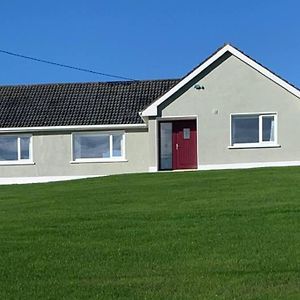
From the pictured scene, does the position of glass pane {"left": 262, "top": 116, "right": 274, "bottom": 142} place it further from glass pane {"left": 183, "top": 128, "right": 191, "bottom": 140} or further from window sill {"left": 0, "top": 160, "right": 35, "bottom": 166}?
window sill {"left": 0, "top": 160, "right": 35, "bottom": 166}

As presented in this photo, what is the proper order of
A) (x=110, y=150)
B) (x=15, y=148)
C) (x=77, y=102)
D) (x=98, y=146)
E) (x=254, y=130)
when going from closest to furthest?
1. (x=254, y=130)
2. (x=110, y=150)
3. (x=98, y=146)
4. (x=15, y=148)
5. (x=77, y=102)

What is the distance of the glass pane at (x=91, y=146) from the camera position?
2739cm

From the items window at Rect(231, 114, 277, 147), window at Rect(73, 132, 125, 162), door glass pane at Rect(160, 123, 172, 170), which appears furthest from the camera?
window at Rect(73, 132, 125, 162)

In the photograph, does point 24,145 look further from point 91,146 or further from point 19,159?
point 91,146

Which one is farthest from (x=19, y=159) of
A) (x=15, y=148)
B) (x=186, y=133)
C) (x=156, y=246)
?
(x=156, y=246)

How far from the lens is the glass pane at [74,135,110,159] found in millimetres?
27391

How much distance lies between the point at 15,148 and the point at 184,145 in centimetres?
754

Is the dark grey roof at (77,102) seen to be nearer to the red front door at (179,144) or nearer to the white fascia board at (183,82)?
the red front door at (179,144)

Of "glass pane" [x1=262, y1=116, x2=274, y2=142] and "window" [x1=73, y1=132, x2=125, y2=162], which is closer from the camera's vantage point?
"glass pane" [x1=262, y1=116, x2=274, y2=142]

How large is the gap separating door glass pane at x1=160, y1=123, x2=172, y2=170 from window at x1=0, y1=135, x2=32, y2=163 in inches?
234

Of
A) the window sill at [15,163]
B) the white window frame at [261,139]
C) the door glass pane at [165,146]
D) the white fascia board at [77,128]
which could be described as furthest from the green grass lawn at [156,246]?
the window sill at [15,163]

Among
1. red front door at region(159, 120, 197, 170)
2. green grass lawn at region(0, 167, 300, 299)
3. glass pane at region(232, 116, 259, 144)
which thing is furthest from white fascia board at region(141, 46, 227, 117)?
green grass lawn at region(0, 167, 300, 299)

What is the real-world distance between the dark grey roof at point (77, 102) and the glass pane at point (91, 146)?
0.68 metres

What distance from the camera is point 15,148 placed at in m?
27.8
